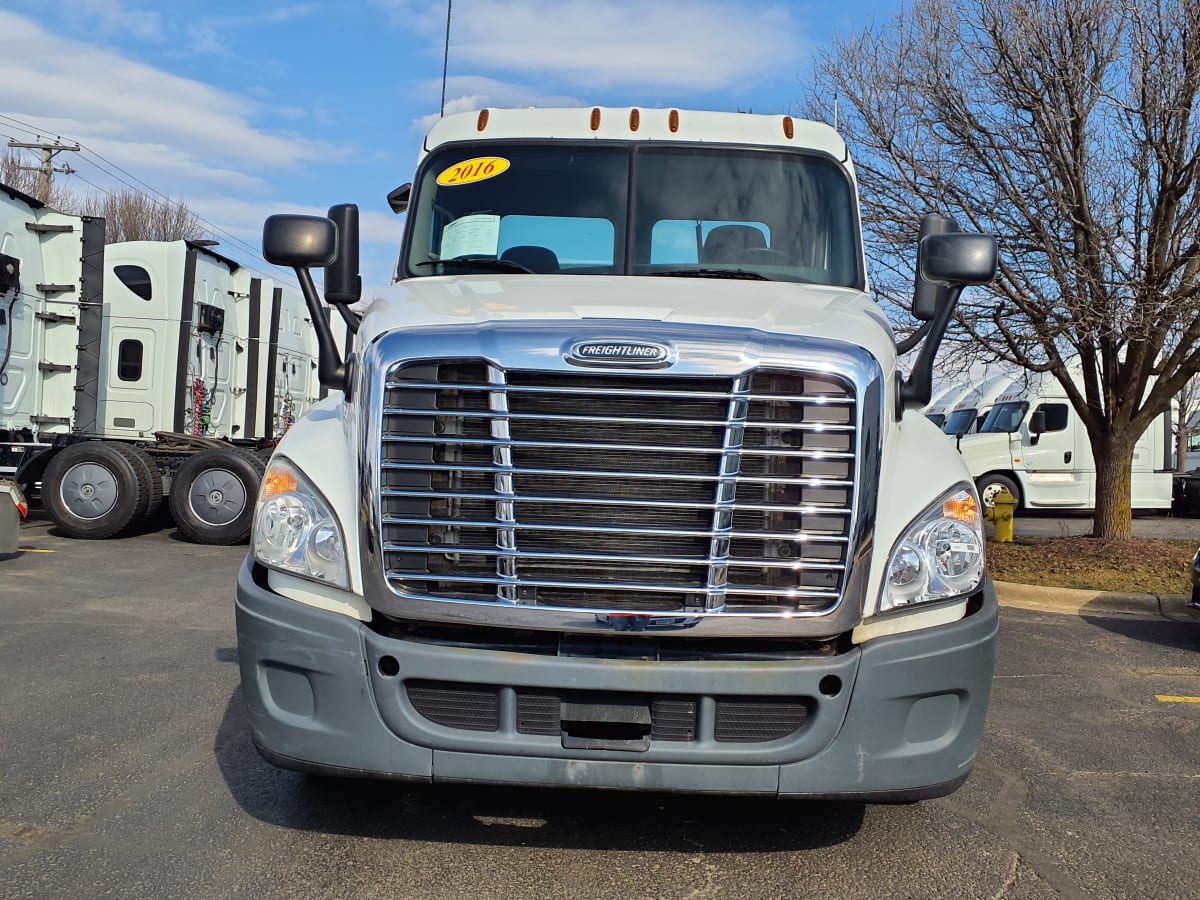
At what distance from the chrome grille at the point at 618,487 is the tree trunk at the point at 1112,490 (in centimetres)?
973

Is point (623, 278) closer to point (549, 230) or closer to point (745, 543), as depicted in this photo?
point (549, 230)

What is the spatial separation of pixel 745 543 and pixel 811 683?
44 cm

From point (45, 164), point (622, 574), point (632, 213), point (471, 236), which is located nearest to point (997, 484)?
point (632, 213)

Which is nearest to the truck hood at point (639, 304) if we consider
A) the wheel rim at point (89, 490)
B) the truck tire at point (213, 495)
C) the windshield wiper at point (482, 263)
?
the windshield wiper at point (482, 263)

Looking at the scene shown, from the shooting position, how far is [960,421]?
21.4 m

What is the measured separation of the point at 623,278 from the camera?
13.9 feet

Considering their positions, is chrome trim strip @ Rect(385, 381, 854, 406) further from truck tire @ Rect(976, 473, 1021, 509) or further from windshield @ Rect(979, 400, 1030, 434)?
windshield @ Rect(979, 400, 1030, 434)

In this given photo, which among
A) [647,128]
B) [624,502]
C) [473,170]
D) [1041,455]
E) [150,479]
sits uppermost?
[647,128]

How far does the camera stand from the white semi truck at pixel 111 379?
12.4m

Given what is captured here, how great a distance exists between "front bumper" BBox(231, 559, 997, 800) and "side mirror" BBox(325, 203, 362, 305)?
1818 mm

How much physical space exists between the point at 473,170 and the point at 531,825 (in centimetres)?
274

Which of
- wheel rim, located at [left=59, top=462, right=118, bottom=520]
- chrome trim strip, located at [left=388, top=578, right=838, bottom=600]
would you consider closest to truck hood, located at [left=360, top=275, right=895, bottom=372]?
chrome trim strip, located at [left=388, top=578, right=838, bottom=600]

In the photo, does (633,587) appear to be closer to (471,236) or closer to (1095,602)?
(471,236)

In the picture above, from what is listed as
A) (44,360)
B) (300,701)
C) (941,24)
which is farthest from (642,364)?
(44,360)
